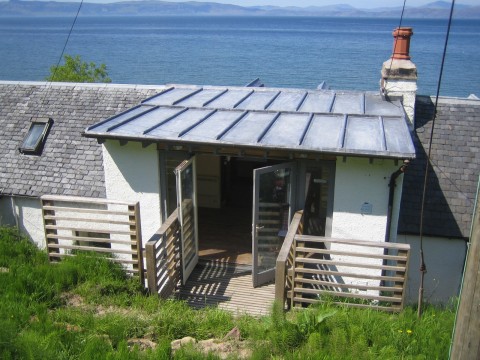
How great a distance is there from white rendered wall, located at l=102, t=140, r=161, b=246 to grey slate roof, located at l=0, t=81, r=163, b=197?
2.29 metres

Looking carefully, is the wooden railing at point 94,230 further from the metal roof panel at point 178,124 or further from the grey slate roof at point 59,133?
the grey slate roof at point 59,133

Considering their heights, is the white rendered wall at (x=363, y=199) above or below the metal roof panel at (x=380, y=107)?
below

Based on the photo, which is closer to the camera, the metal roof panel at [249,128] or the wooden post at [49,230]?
the metal roof panel at [249,128]

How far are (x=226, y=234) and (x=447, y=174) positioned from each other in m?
5.43

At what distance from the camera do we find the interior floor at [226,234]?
10047 mm

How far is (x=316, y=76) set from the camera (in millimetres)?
62531

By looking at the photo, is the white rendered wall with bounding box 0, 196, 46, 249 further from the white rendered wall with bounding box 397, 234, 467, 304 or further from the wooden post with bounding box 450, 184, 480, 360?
the wooden post with bounding box 450, 184, 480, 360

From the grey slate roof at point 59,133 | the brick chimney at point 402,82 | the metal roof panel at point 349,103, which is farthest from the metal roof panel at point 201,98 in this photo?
the brick chimney at point 402,82

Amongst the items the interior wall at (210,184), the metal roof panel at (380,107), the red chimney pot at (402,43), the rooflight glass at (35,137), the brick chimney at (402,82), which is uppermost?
the red chimney pot at (402,43)

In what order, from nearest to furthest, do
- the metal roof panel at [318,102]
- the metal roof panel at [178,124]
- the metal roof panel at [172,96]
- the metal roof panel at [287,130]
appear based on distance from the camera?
1. the metal roof panel at [287,130]
2. the metal roof panel at [178,124]
3. the metal roof panel at [318,102]
4. the metal roof panel at [172,96]

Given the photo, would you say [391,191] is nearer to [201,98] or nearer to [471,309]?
[471,309]

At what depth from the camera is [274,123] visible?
923cm

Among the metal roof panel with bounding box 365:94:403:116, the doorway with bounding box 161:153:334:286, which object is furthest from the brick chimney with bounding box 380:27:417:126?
the doorway with bounding box 161:153:334:286

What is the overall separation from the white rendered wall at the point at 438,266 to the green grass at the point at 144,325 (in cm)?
316
